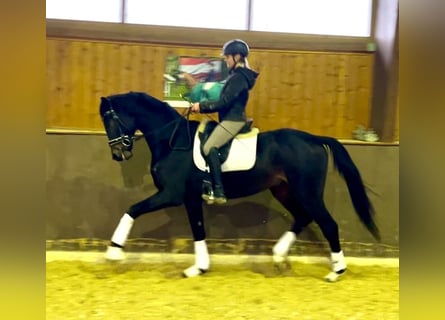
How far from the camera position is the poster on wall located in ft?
9.09

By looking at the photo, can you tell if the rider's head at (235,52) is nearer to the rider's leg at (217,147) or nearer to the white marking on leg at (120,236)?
the rider's leg at (217,147)

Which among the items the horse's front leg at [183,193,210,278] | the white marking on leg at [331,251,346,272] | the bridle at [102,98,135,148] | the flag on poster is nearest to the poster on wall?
the flag on poster

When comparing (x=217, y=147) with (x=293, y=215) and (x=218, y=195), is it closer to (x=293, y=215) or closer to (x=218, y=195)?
(x=218, y=195)

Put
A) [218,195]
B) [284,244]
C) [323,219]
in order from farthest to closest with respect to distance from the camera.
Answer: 1. [284,244]
2. [323,219]
3. [218,195]

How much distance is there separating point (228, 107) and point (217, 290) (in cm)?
86

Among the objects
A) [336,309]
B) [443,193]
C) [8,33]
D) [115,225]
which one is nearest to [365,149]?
[336,309]

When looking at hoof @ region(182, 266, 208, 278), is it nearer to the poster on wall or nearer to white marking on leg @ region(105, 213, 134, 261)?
white marking on leg @ region(105, 213, 134, 261)

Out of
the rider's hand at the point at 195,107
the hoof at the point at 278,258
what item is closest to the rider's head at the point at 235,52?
the rider's hand at the point at 195,107

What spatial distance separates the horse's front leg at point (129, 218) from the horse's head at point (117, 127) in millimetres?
251

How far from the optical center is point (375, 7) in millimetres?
2818

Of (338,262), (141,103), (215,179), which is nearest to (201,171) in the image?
(215,179)

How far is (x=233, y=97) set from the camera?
2.41m

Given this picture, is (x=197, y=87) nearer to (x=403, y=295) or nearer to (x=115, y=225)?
(x=115, y=225)

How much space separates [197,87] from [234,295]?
1.01 m
